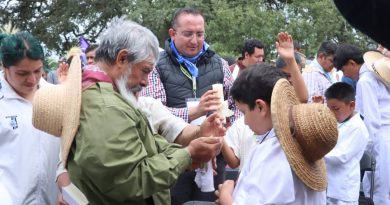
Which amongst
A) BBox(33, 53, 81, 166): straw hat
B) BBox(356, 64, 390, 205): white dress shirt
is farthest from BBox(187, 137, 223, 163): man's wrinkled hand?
BBox(356, 64, 390, 205): white dress shirt

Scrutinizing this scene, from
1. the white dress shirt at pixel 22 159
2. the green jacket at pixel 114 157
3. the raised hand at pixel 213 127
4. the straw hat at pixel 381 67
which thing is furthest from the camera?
the straw hat at pixel 381 67

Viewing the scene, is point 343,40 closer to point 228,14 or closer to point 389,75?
point 228,14

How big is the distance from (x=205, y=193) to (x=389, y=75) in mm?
2516

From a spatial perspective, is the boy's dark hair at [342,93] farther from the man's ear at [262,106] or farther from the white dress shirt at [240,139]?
the man's ear at [262,106]

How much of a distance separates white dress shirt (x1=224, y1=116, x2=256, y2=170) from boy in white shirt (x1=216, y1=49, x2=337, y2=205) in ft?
5.16

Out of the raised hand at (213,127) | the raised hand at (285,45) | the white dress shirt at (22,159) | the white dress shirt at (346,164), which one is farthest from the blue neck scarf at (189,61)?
the white dress shirt at (346,164)

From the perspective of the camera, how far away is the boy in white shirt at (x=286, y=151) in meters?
2.63

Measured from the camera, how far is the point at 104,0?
23.6 m

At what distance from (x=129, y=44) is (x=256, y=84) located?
2.04ft

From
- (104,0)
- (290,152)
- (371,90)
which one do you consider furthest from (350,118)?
(104,0)

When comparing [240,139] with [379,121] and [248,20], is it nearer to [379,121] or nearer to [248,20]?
[379,121]

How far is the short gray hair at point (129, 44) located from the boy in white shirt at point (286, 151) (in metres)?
0.54

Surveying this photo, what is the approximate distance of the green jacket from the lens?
2527 mm

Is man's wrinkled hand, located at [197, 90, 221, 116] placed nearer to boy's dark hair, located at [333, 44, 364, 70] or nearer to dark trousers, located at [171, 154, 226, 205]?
dark trousers, located at [171, 154, 226, 205]
